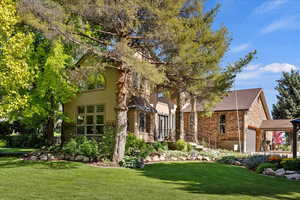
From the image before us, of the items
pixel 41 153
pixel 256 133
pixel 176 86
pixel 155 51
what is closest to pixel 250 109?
pixel 256 133

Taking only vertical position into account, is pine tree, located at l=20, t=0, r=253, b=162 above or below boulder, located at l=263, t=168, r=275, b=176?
above

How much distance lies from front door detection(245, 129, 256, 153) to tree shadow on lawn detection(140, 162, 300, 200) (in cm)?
1467

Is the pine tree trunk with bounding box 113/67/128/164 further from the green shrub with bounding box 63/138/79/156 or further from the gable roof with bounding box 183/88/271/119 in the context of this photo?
the gable roof with bounding box 183/88/271/119

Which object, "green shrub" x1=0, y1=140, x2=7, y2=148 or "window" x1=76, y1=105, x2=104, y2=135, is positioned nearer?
"window" x1=76, y1=105, x2=104, y2=135

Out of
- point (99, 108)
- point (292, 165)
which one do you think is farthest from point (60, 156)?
point (292, 165)

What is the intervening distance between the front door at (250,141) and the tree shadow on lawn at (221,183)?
1467 cm

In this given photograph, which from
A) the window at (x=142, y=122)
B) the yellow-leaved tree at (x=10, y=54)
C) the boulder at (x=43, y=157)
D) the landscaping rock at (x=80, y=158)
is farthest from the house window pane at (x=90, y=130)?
the yellow-leaved tree at (x=10, y=54)

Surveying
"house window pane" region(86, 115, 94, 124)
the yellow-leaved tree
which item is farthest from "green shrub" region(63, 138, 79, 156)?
"house window pane" region(86, 115, 94, 124)

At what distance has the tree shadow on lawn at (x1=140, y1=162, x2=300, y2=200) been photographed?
7088 millimetres

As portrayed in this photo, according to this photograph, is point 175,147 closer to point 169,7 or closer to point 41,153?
point 41,153

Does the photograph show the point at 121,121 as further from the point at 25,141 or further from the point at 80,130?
the point at 25,141

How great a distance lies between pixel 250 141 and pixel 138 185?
1987cm

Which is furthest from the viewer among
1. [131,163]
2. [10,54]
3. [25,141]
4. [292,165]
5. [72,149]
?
[25,141]

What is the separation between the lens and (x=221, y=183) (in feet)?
27.3
